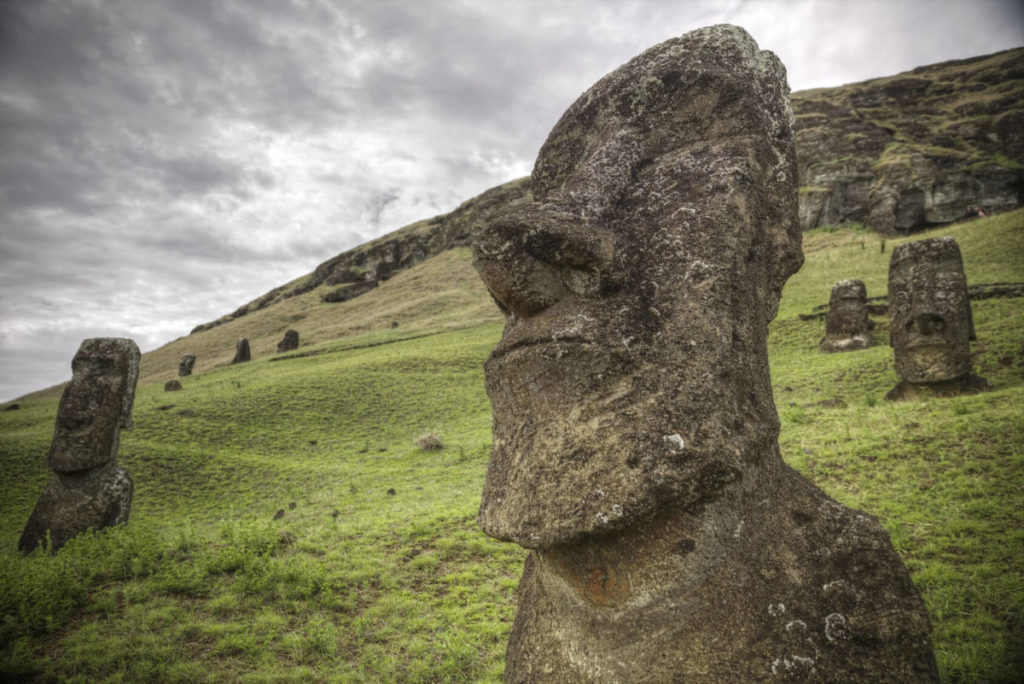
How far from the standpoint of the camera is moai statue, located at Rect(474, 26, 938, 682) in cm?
193

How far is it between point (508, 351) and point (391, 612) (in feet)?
13.8

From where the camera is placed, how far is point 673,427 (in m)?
1.99

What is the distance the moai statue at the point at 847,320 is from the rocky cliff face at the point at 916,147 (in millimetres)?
31676

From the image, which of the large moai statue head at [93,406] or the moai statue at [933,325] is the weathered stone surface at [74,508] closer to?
the large moai statue head at [93,406]

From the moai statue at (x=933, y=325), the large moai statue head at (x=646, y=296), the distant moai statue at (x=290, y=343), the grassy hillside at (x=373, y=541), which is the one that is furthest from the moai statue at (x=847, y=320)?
the distant moai statue at (x=290, y=343)

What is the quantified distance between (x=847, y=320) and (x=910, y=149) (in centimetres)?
4510

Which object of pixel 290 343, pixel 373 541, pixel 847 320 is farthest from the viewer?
pixel 290 343

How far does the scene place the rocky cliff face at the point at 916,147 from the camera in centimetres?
4225

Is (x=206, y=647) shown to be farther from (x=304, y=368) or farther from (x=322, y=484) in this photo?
(x=304, y=368)

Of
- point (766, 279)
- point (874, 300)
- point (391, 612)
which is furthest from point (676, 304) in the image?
point (874, 300)

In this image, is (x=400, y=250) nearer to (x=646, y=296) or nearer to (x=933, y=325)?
(x=933, y=325)

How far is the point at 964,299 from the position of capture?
11.1 m

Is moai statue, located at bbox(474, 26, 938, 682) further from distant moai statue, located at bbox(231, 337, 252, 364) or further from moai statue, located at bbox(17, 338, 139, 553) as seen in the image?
distant moai statue, located at bbox(231, 337, 252, 364)

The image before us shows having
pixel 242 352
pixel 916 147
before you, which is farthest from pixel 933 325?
pixel 916 147
